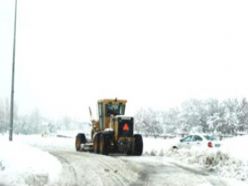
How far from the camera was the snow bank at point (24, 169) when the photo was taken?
591 inches

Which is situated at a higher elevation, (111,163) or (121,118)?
(121,118)

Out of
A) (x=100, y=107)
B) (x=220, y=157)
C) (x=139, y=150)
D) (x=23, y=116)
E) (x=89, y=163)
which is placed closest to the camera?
(x=89, y=163)

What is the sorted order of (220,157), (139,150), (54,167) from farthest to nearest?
(139,150) → (220,157) → (54,167)

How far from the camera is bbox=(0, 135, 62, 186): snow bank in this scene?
15.0 metres

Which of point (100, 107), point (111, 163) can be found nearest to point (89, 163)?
point (111, 163)

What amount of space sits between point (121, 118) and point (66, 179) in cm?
1540

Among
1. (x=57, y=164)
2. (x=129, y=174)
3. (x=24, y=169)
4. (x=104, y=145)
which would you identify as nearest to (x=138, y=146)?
(x=104, y=145)

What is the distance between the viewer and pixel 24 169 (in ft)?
52.0

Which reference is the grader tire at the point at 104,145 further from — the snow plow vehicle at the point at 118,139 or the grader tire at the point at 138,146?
the grader tire at the point at 138,146

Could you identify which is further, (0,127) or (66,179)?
(0,127)

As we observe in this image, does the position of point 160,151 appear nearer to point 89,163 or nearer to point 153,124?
point 89,163

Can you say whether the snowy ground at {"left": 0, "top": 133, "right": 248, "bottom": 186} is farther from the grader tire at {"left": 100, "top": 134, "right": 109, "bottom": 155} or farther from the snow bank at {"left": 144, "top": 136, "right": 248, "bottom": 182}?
the grader tire at {"left": 100, "top": 134, "right": 109, "bottom": 155}

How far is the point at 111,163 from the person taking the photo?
22.8 meters

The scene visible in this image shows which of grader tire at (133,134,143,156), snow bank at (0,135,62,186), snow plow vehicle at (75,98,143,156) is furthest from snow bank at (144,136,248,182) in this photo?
snow bank at (0,135,62,186)
